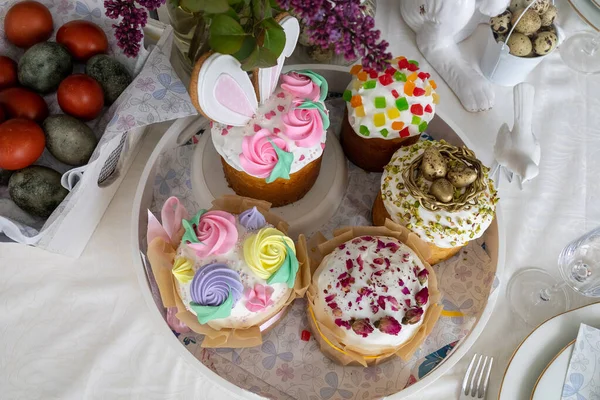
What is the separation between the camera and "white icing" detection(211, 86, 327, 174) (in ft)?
2.70

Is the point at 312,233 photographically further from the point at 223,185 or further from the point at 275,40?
the point at 275,40

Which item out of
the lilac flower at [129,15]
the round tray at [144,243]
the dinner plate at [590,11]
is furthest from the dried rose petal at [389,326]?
the dinner plate at [590,11]

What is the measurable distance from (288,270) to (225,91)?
29 centimetres

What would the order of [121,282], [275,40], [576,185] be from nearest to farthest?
1. [275,40]
2. [121,282]
3. [576,185]

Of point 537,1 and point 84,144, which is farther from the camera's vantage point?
point 537,1

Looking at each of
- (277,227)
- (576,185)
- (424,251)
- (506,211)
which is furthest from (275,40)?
(576,185)

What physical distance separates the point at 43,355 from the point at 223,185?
45cm

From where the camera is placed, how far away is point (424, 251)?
0.86 metres

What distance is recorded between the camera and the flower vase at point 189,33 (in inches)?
31.8

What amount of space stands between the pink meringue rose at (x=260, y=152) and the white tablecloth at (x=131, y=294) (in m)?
0.34

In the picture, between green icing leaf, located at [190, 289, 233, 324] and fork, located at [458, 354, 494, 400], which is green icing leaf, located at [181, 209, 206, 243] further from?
fork, located at [458, 354, 494, 400]

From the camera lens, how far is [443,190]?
805 mm

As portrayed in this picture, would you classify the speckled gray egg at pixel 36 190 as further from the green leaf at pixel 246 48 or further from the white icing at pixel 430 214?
the white icing at pixel 430 214

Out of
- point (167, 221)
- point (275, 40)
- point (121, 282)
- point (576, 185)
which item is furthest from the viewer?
point (576, 185)
